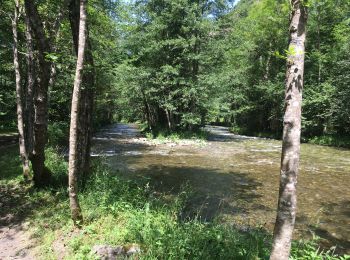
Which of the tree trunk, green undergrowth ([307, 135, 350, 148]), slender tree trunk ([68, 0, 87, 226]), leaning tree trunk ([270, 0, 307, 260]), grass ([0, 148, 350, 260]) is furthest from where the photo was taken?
green undergrowth ([307, 135, 350, 148])

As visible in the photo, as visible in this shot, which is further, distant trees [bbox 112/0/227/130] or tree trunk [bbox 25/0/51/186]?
distant trees [bbox 112/0/227/130]

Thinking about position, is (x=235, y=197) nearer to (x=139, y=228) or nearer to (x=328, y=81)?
(x=139, y=228)

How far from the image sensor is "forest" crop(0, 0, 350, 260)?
5496 mm

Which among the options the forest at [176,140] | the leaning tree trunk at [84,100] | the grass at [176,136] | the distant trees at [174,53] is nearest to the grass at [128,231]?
the forest at [176,140]

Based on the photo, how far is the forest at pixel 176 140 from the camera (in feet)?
18.0

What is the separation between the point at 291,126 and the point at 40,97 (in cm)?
687

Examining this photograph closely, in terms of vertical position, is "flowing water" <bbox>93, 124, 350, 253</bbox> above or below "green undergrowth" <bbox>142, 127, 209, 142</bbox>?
below

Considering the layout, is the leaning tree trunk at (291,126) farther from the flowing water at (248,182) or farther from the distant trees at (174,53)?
the distant trees at (174,53)

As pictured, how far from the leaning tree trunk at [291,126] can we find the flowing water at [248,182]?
150 inches

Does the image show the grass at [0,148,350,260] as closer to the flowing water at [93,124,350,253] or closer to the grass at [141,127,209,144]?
the flowing water at [93,124,350,253]

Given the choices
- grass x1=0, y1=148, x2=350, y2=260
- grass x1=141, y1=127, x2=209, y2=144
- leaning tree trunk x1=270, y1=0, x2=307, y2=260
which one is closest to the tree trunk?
grass x1=0, y1=148, x2=350, y2=260

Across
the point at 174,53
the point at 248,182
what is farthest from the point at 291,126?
the point at 174,53

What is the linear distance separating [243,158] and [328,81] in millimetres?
14764

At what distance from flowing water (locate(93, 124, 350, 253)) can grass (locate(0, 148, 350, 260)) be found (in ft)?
4.89
